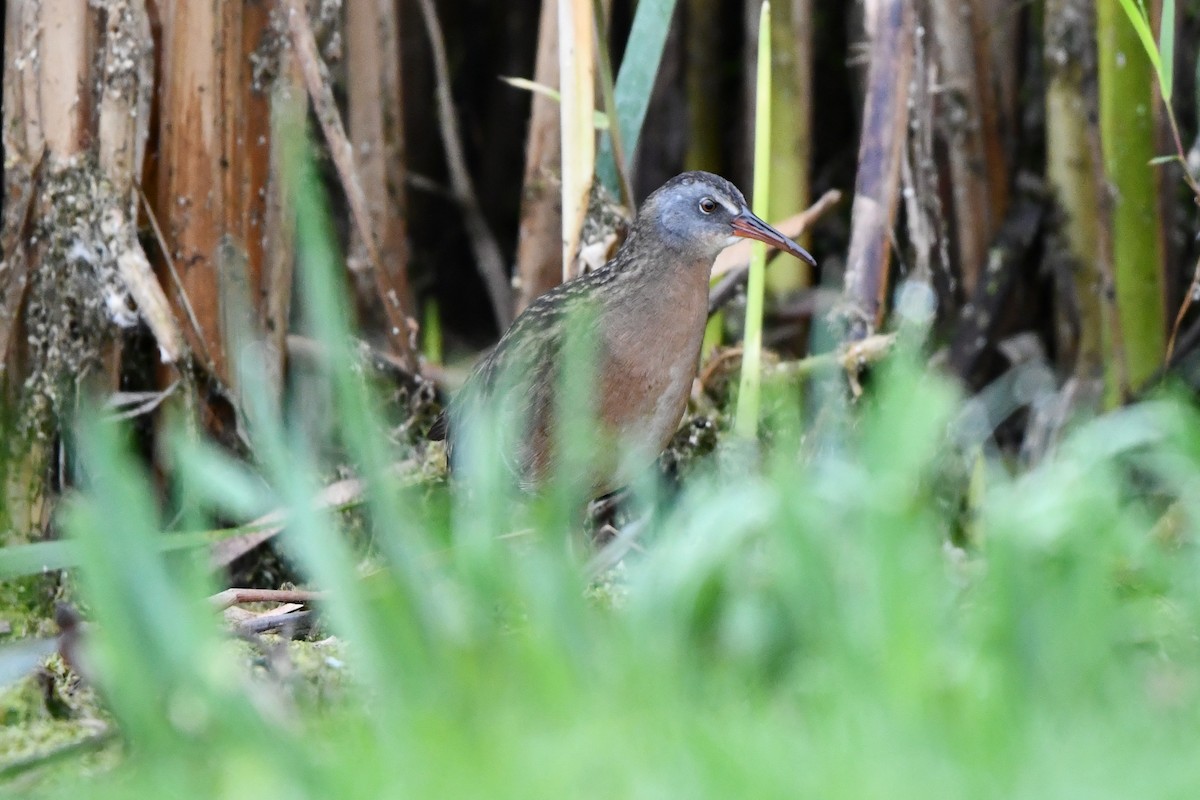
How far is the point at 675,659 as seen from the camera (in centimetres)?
167

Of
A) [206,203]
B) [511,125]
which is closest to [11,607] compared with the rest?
[206,203]

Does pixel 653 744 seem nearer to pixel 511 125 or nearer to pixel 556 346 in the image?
pixel 556 346

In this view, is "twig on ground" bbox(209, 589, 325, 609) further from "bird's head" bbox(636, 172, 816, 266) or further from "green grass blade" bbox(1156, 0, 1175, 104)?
"green grass blade" bbox(1156, 0, 1175, 104)

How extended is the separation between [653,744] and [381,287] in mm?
2039

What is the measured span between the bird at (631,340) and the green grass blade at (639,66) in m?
0.17

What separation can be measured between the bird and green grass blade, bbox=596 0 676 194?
171 millimetres

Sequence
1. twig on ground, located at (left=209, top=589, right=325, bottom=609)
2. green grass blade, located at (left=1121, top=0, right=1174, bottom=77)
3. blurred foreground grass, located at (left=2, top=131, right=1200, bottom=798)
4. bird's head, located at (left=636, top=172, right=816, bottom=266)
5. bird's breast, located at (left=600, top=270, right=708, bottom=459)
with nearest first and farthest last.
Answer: blurred foreground grass, located at (left=2, top=131, right=1200, bottom=798) → twig on ground, located at (left=209, top=589, right=325, bottom=609) → green grass blade, located at (left=1121, top=0, right=1174, bottom=77) → bird's breast, located at (left=600, top=270, right=708, bottom=459) → bird's head, located at (left=636, top=172, right=816, bottom=266)

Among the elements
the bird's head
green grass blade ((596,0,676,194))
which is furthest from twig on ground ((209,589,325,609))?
green grass blade ((596,0,676,194))

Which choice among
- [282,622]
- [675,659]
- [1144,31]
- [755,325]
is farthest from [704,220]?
[675,659]

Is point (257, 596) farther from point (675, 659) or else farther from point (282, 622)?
point (675, 659)

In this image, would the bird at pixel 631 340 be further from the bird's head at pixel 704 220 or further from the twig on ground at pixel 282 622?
the twig on ground at pixel 282 622

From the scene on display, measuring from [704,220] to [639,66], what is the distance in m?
0.36

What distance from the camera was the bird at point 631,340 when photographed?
304 centimetres

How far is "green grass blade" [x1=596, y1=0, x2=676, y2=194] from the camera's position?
10.4 feet
